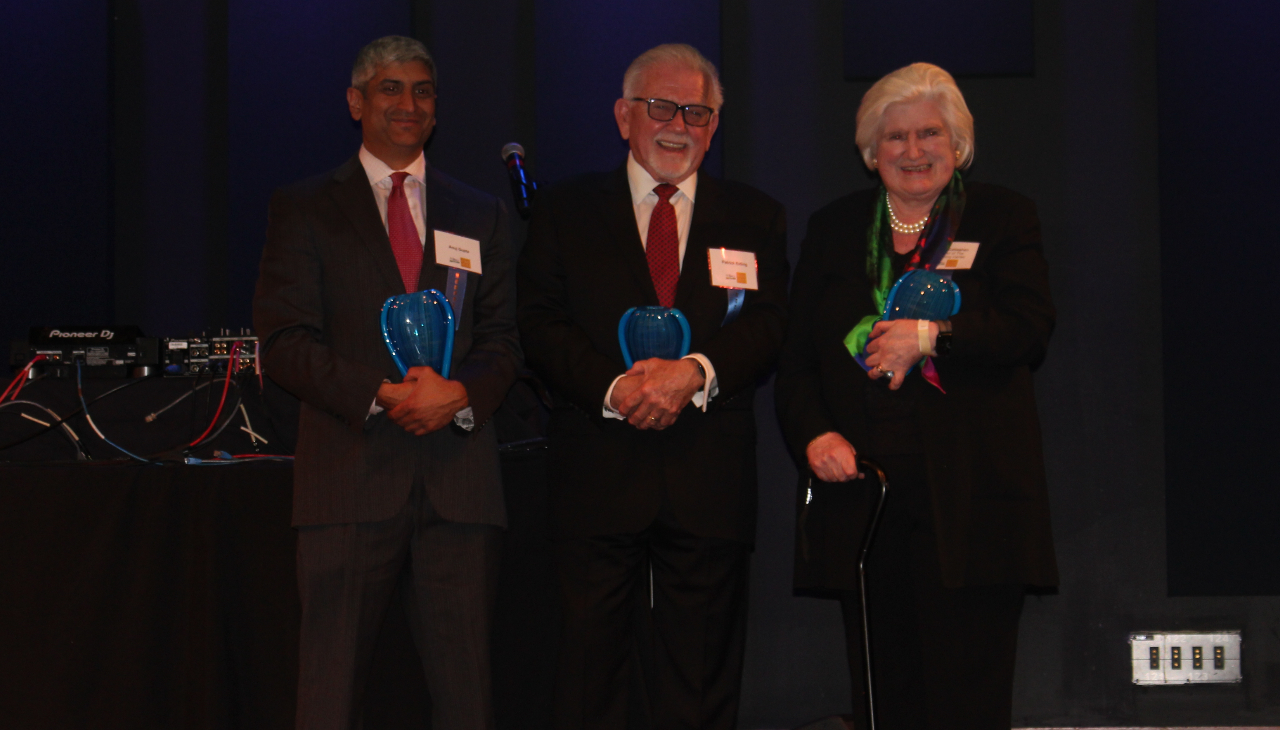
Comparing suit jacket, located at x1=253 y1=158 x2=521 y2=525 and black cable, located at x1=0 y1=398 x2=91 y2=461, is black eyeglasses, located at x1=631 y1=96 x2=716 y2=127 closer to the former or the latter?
suit jacket, located at x1=253 y1=158 x2=521 y2=525

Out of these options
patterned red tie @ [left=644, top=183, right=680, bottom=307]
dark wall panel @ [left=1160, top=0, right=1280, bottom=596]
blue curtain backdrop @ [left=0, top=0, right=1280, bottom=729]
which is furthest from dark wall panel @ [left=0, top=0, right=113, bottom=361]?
dark wall panel @ [left=1160, top=0, right=1280, bottom=596]

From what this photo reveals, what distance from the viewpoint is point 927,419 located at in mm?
2100

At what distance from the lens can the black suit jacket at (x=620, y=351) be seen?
2203 mm

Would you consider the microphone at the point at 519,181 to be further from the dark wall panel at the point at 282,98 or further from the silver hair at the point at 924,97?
the dark wall panel at the point at 282,98

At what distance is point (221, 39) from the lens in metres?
3.73

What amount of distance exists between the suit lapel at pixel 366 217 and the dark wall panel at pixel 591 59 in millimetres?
1207

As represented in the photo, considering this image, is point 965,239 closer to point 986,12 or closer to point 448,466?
point 448,466

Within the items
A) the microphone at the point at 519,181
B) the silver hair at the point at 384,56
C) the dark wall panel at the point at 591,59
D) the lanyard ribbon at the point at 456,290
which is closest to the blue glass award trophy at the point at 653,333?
the lanyard ribbon at the point at 456,290

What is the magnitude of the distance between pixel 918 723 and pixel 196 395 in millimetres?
2207

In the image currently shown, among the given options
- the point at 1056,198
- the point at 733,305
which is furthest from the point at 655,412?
the point at 1056,198

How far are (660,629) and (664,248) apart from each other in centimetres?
94

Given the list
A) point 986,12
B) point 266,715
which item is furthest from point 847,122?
point 266,715

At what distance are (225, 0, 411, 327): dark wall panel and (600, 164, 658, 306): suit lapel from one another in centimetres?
165

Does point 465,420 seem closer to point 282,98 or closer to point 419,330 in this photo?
point 419,330
